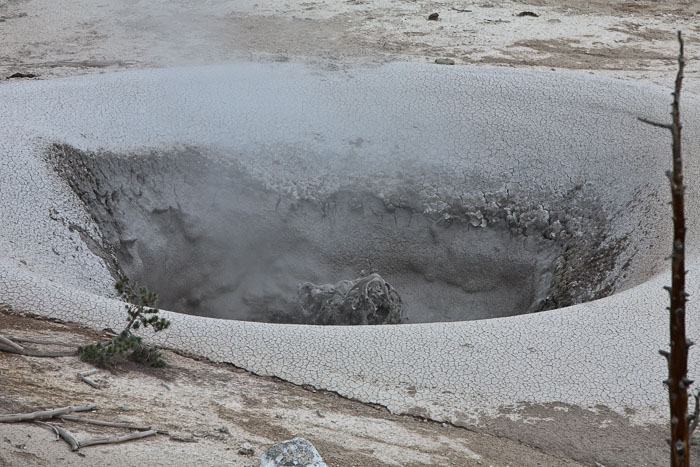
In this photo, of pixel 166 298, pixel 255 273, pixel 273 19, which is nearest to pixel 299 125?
pixel 255 273

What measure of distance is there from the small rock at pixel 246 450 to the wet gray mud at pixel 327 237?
2.57 meters

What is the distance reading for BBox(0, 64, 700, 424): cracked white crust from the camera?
2.73 metres

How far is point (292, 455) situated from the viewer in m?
1.96

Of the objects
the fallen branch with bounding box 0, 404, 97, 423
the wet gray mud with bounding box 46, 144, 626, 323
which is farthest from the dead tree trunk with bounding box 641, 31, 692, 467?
the wet gray mud with bounding box 46, 144, 626, 323

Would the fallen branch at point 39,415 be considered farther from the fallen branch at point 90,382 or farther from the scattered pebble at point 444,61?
the scattered pebble at point 444,61

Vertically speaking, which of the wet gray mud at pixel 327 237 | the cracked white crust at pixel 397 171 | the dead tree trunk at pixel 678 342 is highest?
the dead tree trunk at pixel 678 342

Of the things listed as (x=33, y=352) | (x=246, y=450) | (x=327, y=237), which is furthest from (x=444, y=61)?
(x=246, y=450)

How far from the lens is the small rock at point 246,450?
6.75ft

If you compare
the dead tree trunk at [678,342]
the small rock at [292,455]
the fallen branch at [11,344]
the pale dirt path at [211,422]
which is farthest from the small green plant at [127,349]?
the dead tree trunk at [678,342]

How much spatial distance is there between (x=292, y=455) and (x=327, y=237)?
3133 millimetres

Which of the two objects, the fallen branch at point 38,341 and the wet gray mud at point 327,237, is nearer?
the fallen branch at point 38,341

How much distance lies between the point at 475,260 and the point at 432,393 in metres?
2.44

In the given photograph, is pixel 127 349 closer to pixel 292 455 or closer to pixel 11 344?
pixel 11 344

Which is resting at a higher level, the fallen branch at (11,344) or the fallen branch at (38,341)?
the fallen branch at (11,344)
